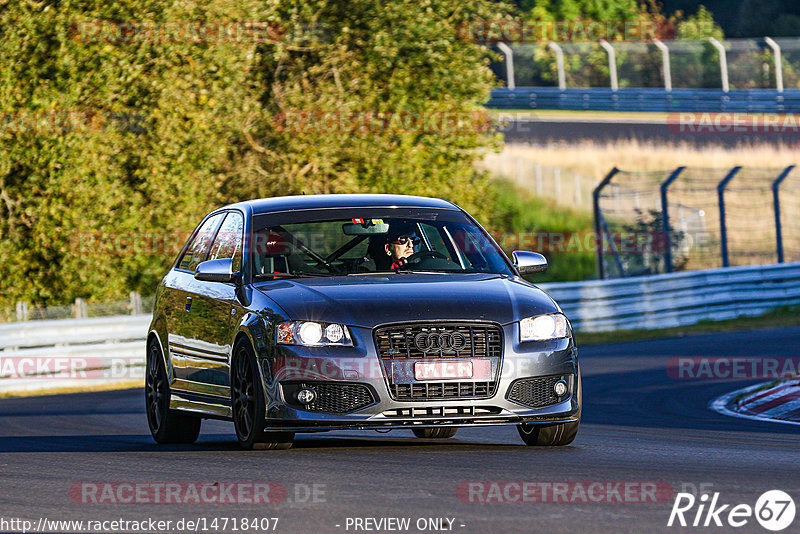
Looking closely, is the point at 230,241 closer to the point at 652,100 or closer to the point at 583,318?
the point at 583,318

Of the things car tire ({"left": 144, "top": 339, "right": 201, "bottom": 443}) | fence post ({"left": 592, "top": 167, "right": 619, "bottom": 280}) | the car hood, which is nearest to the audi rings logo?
the car hood

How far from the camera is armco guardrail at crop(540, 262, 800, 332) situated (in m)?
27.5

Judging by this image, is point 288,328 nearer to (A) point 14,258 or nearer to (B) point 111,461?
(B) point 111,461

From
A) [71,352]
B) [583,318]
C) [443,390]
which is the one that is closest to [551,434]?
[443,390]

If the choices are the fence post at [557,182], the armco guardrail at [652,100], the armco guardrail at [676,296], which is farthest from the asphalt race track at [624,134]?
the armco guardrail at [676,296]

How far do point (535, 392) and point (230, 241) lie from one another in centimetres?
259

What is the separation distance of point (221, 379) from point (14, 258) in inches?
591

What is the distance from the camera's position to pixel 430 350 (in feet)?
30.6

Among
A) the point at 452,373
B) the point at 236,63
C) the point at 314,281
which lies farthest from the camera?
the point at 236,63

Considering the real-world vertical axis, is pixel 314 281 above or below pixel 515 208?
above

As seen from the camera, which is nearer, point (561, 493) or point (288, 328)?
point (561, 493)

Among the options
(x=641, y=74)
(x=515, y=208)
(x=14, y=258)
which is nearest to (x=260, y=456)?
(x=14, y=258)

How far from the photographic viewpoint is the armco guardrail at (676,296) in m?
27.5

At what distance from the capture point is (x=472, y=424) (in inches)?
370
